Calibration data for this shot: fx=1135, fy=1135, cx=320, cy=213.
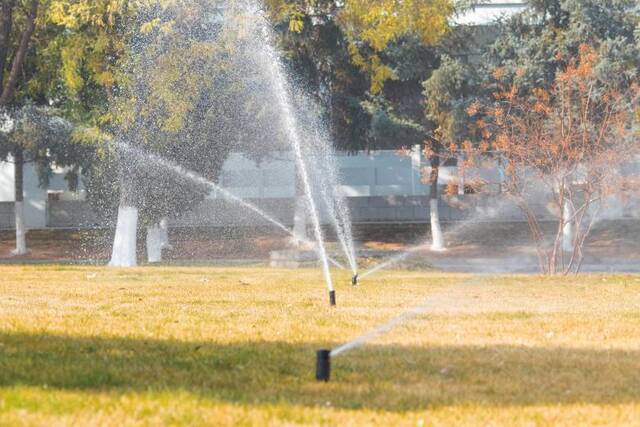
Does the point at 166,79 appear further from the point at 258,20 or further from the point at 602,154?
the point at 602,154

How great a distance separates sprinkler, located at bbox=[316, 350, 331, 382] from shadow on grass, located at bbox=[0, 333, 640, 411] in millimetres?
78

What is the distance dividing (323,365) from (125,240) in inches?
894

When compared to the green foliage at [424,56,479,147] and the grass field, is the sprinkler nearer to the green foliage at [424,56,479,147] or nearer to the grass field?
the grass field

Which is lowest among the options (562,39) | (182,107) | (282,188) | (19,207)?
(19,207)

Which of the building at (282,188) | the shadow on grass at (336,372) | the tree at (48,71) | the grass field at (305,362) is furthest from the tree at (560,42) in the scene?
the shadow on grass at (336,372)

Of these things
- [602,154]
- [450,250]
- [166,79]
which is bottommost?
[450,250]

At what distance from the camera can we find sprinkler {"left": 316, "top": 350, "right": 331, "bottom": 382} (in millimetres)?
6523

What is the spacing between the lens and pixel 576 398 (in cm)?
627

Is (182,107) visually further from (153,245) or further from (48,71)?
(153,245)

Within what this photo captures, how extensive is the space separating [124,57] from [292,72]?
1104 centimetres

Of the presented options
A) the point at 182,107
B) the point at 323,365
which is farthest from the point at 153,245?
the point at 323,365

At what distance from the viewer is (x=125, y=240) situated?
28719mm

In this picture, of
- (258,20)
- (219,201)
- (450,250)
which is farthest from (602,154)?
(219,201)

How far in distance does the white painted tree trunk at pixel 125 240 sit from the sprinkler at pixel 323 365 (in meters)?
22.2
